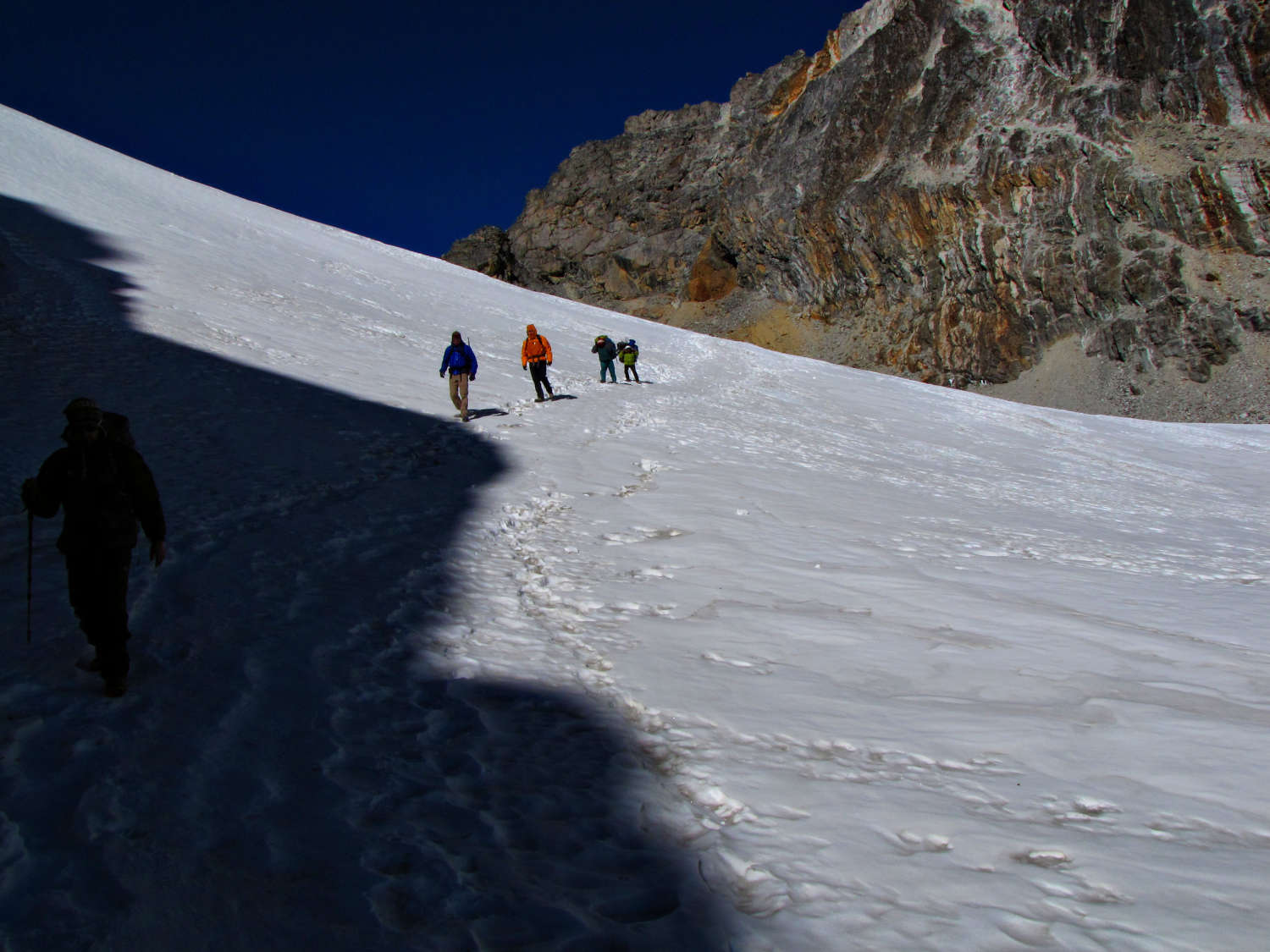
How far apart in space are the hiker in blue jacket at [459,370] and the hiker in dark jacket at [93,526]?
8849mm

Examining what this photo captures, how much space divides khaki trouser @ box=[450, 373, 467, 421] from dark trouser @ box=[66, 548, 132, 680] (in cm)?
900

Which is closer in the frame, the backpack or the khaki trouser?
the backpack

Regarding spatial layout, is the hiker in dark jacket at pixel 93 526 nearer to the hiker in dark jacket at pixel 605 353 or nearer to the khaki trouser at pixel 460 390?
the khaki trouser at pixel 460 390

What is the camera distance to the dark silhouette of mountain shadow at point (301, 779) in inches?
94.8

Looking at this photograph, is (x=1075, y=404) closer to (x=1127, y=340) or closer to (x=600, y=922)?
(x=1127, y=340)

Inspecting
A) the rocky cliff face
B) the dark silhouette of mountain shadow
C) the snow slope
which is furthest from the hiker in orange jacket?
the rocky cliff face

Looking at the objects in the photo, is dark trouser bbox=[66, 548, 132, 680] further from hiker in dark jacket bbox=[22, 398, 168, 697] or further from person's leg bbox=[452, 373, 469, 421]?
person's leg bbox=[452, 373, 469, 421]

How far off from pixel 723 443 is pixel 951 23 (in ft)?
200

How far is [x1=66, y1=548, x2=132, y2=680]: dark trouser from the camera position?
3.77m

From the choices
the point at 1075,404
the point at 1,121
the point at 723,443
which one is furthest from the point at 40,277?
the point at 1075,404

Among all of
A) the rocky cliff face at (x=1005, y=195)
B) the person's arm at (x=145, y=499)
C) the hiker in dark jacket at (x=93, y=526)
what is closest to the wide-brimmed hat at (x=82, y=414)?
the hiker in dark jacket at (x=93, y=526)

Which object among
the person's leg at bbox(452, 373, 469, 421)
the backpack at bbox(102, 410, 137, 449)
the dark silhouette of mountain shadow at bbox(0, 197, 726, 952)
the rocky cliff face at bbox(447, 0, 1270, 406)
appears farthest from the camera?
the rocky cliff face at bbox(447, 0, 1270, 406)

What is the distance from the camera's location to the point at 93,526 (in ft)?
12.4

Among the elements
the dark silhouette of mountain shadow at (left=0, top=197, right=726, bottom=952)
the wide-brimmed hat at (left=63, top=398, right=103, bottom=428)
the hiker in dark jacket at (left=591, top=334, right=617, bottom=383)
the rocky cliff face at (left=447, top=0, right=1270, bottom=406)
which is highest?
the rocky cliff face at (left=447, top=0, right=1270, bottom=406)
